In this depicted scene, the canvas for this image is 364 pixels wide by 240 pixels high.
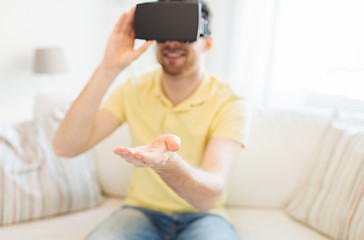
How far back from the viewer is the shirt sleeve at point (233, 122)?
103 centimetres

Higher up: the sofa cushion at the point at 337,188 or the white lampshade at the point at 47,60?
the white lampshade at the point at 47,60

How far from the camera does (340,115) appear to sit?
129 centimetres

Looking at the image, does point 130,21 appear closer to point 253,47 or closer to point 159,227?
point 159,227

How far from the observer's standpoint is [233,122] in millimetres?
1056

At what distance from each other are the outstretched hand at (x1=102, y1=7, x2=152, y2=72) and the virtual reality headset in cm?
9

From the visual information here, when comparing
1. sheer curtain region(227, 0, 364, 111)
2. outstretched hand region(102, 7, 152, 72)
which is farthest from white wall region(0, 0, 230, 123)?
outstretched hand region(102, 7, 152, 72)

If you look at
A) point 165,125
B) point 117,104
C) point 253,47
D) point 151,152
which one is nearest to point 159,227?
point 165,125

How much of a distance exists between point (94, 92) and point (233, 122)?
44 centimetres

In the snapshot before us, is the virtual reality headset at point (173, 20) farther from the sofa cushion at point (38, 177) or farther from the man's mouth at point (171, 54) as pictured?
the sofa cushion at point (38, 177)

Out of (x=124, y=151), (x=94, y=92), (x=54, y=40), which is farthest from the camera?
(x=54, y=40)

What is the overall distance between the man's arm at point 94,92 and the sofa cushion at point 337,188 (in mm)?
728

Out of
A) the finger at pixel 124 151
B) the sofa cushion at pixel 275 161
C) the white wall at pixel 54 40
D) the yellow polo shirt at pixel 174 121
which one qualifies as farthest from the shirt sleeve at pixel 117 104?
the white wall at pixel 54 40

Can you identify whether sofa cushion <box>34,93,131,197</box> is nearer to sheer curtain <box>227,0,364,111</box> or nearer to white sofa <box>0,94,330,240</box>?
white sofa <box>0,94,330,240</box>

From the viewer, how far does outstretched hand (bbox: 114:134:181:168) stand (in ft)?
1.88
